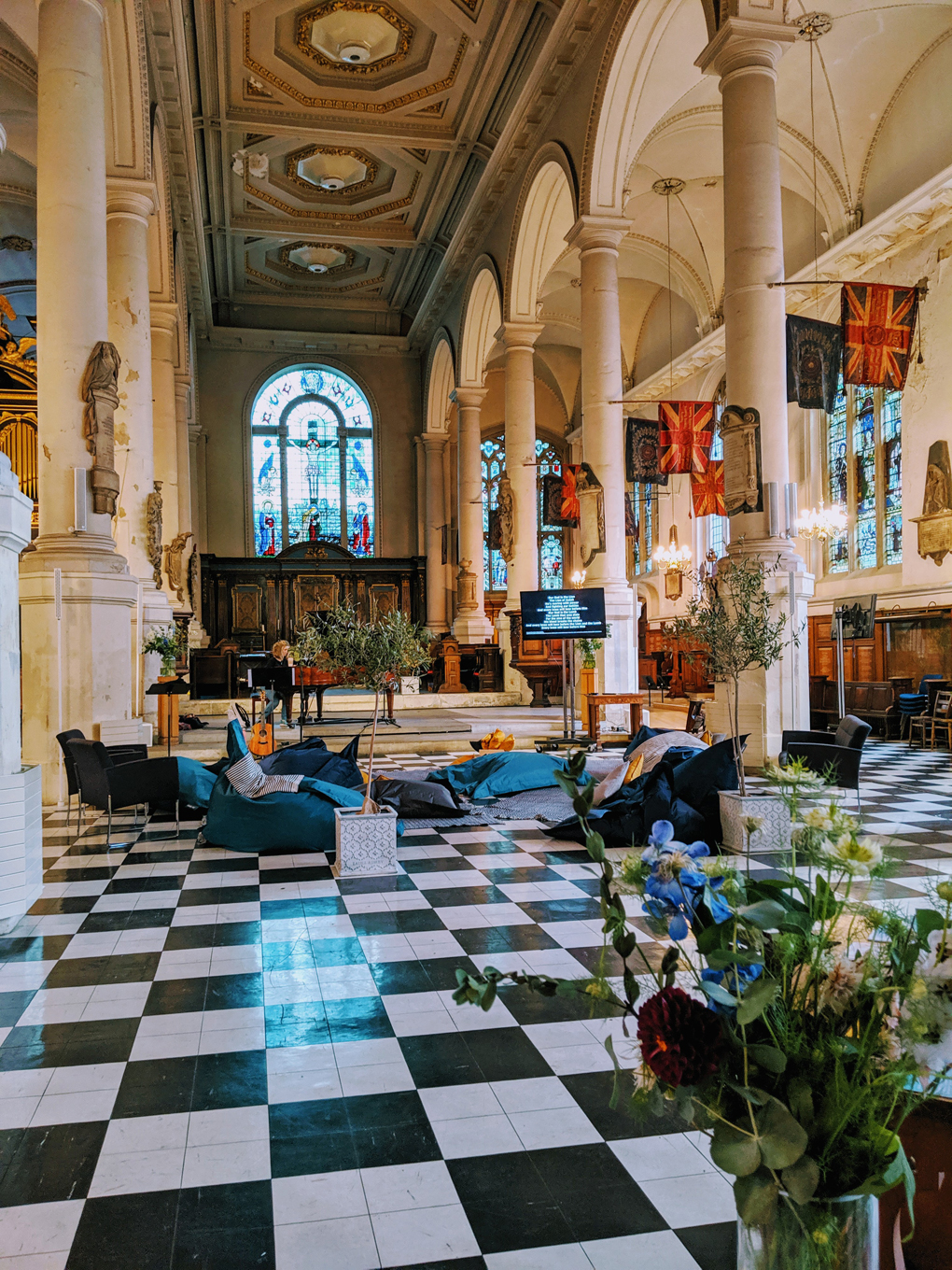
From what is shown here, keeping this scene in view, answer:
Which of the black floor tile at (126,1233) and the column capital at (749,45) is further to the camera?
A: the column capital at (749,45)

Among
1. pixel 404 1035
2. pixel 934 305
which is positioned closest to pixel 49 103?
pixel 404 1035

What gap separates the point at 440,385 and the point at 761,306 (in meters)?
15.6

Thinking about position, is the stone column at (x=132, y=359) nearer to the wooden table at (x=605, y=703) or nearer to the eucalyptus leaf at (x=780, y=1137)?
the wooden table at (x=605, y=703)

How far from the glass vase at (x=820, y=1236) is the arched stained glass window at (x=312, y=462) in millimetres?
24043

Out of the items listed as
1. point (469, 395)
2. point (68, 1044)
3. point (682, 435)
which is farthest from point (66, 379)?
point (469, 395)

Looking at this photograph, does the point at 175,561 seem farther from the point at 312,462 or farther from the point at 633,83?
the point at 312,462

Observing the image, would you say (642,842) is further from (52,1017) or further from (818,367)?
(818,367)

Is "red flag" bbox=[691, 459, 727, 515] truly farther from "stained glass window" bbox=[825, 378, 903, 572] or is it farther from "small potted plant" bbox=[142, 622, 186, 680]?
"small potted plant" bbox=[142, 622, 186, 680]

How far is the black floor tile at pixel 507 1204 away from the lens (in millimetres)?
2172

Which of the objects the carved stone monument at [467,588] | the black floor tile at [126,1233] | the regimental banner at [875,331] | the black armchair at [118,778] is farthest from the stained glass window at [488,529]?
the black floor tile at [126,1233]

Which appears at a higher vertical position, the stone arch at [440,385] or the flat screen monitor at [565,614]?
the stone arch at [440,385]

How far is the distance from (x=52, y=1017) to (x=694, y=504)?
589 inches

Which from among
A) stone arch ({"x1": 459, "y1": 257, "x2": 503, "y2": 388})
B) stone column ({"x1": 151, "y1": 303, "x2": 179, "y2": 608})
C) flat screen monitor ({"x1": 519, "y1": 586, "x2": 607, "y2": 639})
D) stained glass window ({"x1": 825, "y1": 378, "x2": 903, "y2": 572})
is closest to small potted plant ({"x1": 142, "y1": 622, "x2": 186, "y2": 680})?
stone column ({"x1": 151, "y1": 303, "x2": 179, "y2": 608})

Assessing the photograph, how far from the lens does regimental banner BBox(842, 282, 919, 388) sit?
9.53 meters
